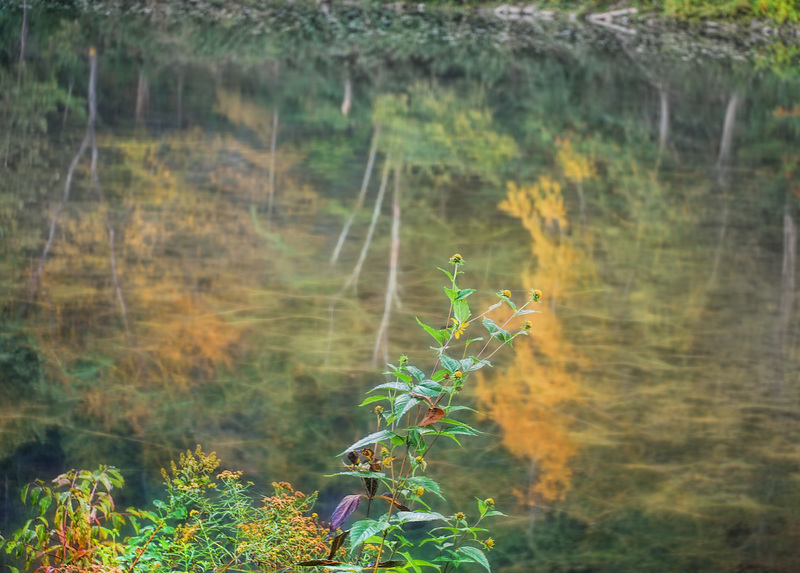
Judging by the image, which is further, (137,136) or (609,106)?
(609,106)

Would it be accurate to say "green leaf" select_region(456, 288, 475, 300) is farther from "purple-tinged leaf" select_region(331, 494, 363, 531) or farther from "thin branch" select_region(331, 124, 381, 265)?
"thin branch" select_region(331, 124, 381, 265)

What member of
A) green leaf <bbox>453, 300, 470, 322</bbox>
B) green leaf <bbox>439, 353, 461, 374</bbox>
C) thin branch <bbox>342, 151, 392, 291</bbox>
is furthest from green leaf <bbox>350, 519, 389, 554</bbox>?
thin branch <bbox>342, 151, 392, 291</bbox>

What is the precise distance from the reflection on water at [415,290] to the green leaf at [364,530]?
4.12 feet

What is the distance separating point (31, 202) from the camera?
6355 mm

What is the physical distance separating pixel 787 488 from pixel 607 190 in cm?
433

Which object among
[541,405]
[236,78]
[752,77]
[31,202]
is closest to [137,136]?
[31,202]

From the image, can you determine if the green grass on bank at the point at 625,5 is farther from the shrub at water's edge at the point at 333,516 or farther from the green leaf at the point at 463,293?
the green leaf at the point at 463,293

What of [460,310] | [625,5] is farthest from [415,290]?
[625,5]

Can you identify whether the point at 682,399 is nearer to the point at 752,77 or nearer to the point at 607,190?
the point at 607,190

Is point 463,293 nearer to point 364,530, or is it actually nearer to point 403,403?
point 403,403

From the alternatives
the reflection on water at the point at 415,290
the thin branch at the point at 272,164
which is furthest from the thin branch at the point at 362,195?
the thin branch at the point at 272,164

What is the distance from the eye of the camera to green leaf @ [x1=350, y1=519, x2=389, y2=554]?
1.77 metres

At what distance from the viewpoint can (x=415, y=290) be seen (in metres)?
5.22

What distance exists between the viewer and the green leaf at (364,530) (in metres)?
1.77
